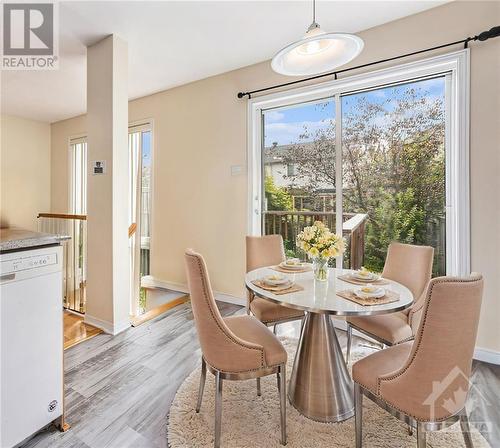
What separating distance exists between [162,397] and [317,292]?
47.3 inches

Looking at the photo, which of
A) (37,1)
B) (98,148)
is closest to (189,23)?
(37,1)

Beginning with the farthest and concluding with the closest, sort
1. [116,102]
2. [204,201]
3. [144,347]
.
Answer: [204,201]
[116,102]
[144,347]

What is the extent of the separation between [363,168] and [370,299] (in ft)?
5.51

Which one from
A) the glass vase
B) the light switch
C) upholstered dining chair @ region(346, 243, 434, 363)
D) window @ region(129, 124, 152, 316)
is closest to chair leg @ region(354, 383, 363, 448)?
upholstered dining chair @ region(346, 243, 434, 363)

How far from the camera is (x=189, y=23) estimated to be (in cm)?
246

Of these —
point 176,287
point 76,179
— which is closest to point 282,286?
point 176,287

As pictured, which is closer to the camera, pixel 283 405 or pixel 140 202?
pixel 283 405

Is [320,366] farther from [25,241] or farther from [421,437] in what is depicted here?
[25,241]

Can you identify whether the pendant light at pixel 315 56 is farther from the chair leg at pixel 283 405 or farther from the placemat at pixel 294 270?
the chair leg at pixel 283 405

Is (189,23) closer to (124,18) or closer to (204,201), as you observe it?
(124,18)

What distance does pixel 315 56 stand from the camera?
164 centimetres

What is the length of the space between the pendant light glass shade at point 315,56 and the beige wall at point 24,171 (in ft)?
18.6

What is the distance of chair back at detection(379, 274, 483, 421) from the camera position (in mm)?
997

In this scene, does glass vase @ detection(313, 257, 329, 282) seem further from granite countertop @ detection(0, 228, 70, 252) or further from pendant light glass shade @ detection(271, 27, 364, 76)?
granite countertop @ detection(0, 228, 70, 252)
